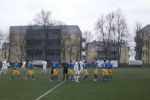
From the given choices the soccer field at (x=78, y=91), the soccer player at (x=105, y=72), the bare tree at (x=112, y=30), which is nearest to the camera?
the soccer field at (x=78, y=91)

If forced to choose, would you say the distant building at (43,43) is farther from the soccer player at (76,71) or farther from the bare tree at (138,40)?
the soccer player at (76,71)

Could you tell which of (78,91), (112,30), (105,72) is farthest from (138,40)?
(78,91)

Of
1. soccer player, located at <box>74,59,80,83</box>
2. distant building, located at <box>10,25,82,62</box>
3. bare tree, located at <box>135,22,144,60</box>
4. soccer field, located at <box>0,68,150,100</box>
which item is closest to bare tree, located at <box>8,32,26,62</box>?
distant building, located at <box>10,25,82,62</box>

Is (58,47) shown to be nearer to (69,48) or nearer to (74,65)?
(69,48)

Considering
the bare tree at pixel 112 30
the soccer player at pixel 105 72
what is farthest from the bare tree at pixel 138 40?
the soccer player at pixel 105 72

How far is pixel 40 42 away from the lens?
4569 inches

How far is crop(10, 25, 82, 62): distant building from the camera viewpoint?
106m

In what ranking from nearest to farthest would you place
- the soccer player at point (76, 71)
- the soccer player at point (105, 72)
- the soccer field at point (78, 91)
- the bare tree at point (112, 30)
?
1. the soccer field at point (78, 91)
2. the soccer player at point (76, 71)
3. the soccer player at point (105, 72)
4. the bare tree at point (112, 30)

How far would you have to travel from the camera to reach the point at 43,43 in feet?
345

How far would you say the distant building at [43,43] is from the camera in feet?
347

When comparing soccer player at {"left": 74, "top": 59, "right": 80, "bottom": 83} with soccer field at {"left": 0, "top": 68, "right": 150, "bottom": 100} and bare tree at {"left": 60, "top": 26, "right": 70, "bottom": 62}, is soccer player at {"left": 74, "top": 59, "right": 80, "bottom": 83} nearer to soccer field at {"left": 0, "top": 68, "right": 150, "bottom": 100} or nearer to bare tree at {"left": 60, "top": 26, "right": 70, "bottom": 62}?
soccer field at {"left": 0, "top": 68, "right": 150, "bottom": 100}

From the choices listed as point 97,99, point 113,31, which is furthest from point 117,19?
point 97,99

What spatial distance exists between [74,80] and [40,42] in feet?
260

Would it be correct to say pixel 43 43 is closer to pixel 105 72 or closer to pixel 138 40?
pixel 138 40
